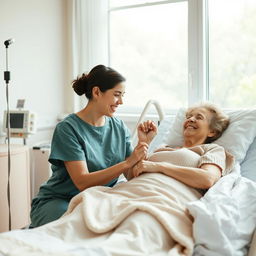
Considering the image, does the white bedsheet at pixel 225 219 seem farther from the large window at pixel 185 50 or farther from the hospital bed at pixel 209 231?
the large window at pixel 185 50

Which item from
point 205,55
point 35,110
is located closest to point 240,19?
point 205,55

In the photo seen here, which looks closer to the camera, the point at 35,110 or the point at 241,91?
the point at 241,91

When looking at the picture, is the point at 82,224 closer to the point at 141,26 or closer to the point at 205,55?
the point at 205,55

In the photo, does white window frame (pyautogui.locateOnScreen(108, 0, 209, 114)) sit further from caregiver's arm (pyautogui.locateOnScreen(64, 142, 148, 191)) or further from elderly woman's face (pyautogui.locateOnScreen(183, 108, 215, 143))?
caregiver's arm (pyautogui.locateOnScreen(64, 142, 148, 191))

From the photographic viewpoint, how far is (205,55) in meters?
3.19

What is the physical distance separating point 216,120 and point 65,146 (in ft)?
2.60

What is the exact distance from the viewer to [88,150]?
6.42 feet

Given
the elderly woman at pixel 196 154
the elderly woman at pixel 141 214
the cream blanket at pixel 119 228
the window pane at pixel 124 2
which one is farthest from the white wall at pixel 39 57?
the cream blanket at pixel 119 228

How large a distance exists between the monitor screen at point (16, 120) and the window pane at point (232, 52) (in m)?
1.44

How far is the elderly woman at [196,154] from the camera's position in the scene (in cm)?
171

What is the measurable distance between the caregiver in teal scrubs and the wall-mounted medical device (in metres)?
1.12

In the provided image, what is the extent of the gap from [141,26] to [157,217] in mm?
2511

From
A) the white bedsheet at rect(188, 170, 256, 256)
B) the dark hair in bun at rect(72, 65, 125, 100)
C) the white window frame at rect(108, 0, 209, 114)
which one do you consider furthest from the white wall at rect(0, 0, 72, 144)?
the white bedsheet at rect(188, 170, 256, 256)

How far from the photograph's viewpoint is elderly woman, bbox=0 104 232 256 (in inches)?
49.1
